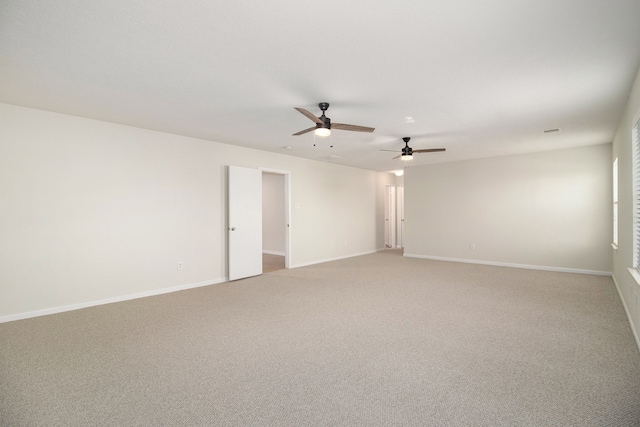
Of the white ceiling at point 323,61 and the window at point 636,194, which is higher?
the white ceiling at point 323,61

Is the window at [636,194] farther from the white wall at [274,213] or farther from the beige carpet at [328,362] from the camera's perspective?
the white wall at [274,213]

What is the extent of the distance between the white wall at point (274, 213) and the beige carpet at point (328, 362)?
4.50 m

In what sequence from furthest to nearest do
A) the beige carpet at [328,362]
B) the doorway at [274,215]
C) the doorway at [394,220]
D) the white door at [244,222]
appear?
the doorway at [394,220] < the doorway at [274,215] < the white door at [244,222] < the beige carpet at [328,362]

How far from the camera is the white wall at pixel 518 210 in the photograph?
→ 5887 millimetres

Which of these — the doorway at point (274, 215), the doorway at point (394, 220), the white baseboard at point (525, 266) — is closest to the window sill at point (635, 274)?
the white baseboard at point (525, 266)

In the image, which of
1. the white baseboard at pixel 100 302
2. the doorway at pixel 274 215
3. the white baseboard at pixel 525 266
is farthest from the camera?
the doorway at pixel 274 215

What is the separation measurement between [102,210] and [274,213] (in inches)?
208

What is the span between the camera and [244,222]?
5820mm

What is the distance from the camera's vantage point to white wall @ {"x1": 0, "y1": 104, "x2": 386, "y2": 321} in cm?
363

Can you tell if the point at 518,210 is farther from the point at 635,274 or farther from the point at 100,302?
the point at 100,302

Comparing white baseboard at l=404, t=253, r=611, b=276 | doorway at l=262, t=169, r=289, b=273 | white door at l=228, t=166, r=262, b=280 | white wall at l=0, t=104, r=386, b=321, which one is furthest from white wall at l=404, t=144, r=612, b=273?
white wall at l=0, t=104, r=386, b=321

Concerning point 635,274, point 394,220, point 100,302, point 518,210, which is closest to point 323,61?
point 635,274

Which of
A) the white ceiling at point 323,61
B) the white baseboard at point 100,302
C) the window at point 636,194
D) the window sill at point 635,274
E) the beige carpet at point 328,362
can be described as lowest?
the beige carpet at point 328,362

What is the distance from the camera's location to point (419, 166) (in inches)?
327
